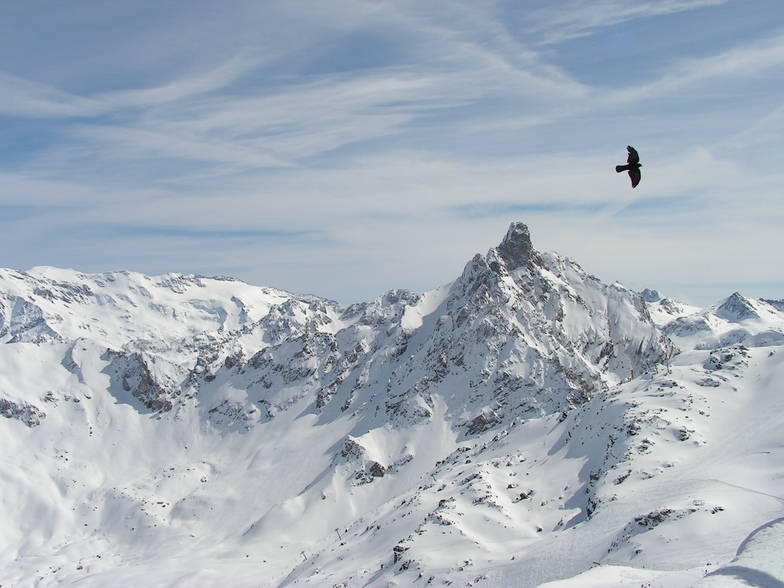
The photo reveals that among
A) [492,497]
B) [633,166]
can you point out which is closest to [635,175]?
[633,166]

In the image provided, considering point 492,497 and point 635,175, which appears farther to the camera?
point 492,497

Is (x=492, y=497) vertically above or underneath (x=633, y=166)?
underneath

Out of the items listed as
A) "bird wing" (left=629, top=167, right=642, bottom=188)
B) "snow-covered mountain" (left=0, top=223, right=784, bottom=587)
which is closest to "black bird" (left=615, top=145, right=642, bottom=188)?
"bird wing" (left=629, top=167, right=642, bottom=188)

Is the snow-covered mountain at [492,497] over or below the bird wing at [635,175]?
below

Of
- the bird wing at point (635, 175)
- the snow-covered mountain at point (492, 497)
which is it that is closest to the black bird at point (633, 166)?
the bird wing at point (635, 175)

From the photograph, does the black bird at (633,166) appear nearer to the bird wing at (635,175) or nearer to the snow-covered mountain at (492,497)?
the bird wing at (635,175)

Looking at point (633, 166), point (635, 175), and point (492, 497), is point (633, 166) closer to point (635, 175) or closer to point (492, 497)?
point (635, 175)

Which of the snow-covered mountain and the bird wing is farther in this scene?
the snow-covered mountain

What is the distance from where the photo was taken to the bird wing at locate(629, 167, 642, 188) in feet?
89.1

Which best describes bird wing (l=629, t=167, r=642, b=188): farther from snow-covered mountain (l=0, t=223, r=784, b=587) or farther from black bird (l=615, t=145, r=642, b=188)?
snow-covered mountain (l=0, t=223, r=784, b=587)

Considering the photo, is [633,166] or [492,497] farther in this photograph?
[492,497]

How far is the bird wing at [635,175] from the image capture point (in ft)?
89.1

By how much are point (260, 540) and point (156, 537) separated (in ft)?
131

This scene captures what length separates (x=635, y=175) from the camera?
2753 cm
